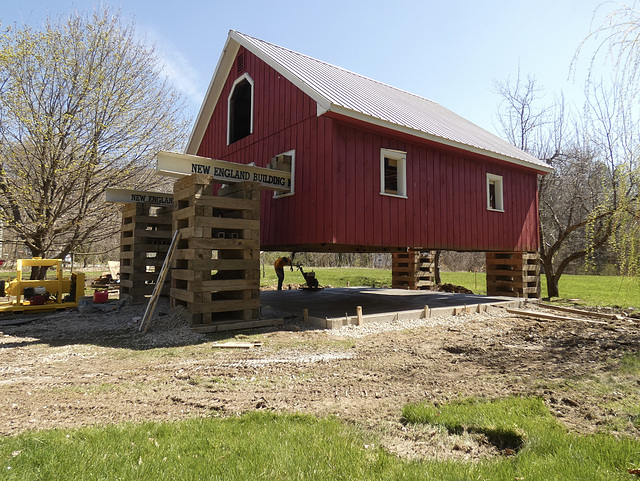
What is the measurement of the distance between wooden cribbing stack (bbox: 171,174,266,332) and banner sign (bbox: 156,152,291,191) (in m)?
0.27

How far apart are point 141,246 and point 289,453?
9.91 metres

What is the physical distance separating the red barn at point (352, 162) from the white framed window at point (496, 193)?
1.8 inches

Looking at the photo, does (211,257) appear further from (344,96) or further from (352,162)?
(344,96)

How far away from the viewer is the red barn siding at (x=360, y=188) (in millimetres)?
9992

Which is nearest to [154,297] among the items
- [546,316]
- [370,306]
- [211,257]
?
[211,257]

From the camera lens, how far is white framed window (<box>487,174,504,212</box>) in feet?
45.5

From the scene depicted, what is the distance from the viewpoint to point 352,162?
10.1 meters

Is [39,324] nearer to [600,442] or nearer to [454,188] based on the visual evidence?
[600,442]

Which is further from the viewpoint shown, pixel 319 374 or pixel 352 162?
pixel 352 162

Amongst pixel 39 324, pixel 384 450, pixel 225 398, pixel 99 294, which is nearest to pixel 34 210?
pixel 99 294

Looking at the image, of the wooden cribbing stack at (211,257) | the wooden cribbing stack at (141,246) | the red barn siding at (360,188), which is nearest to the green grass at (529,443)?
the wooden cribbing stack at (211,257)

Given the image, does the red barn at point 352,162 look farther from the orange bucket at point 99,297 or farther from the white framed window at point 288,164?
the orange bucket at point 99,297

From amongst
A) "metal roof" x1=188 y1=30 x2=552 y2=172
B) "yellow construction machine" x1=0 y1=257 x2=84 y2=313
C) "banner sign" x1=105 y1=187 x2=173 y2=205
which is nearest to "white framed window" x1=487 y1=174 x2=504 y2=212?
"metal roof" x1=188 y1=30 x2=552 y2=172

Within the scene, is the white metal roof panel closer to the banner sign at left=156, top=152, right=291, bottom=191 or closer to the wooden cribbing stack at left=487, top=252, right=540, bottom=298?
the banner sign at left=156, top=152, right=291, bottom=191
